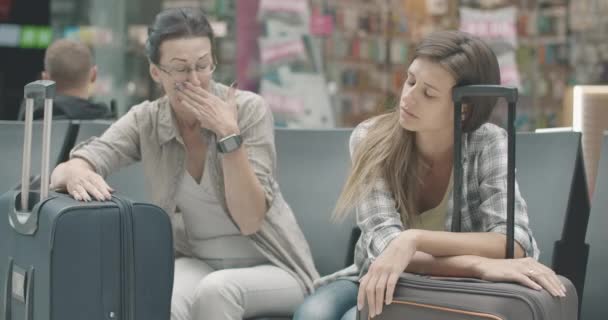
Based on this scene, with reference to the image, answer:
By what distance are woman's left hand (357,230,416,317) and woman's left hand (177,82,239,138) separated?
2.35 ft

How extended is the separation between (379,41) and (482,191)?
5.04 meters

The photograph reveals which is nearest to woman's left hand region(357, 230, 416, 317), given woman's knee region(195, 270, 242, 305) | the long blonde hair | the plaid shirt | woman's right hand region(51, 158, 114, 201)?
the plaid shirt

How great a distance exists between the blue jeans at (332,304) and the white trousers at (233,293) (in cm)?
20

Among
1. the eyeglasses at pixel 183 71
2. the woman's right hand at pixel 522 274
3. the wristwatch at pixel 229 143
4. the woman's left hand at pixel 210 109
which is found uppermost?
the eyeglasses at pixel 183 71

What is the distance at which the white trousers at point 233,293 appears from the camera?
2.69 metres

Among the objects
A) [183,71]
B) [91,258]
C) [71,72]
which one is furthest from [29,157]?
[71,72]

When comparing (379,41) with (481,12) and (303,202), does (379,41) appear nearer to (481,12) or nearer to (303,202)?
(481,12)

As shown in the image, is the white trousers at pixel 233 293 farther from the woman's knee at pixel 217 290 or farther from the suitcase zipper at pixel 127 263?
the suitcase zipper at pixel 127 263

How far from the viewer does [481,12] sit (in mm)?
7344

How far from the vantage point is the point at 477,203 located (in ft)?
8.09

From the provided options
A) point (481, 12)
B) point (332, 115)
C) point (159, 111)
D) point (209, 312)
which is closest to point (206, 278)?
point (209, 312)

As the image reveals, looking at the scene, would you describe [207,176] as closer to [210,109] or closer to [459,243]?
[210,109]

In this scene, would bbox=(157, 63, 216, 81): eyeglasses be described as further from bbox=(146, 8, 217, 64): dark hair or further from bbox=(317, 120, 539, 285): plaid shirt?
bbox=(317, 120, 539, 285): plaid shirt

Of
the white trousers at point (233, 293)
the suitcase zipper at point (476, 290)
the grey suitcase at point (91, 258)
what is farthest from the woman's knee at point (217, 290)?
the suitcase zipper at point (476, 290)
